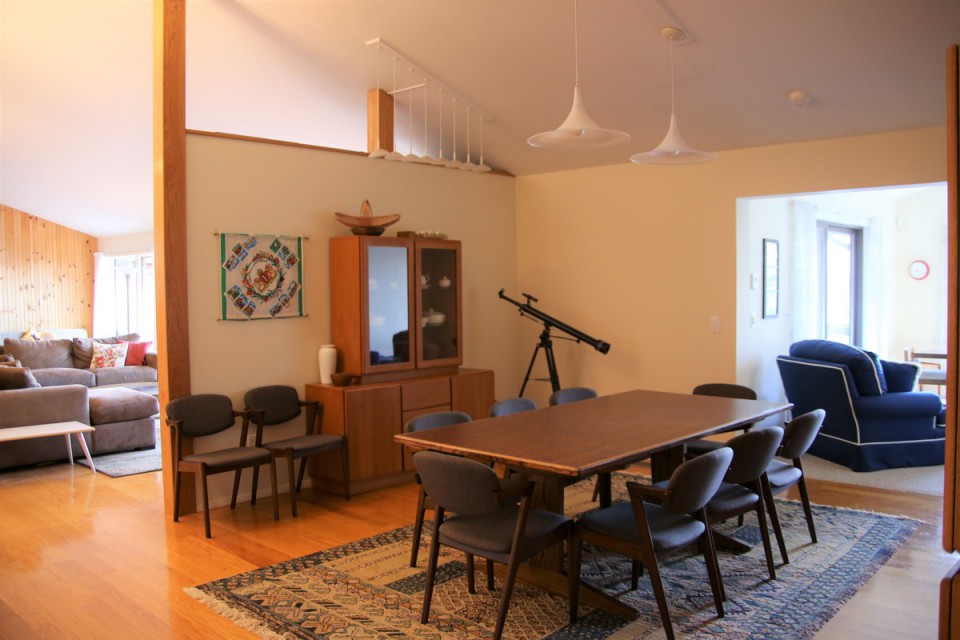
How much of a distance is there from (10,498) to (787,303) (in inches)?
239

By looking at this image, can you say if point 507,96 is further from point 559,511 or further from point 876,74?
point 559,511

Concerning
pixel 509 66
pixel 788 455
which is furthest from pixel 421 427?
pixel 509 66

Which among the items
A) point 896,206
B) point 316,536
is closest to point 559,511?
point 316,536

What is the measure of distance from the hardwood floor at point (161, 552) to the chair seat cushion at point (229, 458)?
362mm

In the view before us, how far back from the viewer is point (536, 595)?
125 inches

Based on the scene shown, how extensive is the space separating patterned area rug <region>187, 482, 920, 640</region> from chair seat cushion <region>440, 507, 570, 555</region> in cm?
38

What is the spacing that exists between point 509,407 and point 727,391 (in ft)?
4.61

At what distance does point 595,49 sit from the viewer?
443 cm

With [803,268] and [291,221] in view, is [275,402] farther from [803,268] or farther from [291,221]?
[803,268]

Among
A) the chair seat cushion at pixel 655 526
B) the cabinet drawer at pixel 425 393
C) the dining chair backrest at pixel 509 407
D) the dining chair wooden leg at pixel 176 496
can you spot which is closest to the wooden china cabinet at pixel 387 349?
the cabinet drawer at pixel 425 393

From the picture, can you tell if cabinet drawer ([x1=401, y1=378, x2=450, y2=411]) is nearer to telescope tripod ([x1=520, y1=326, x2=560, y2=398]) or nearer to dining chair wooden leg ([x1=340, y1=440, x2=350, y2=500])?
dining chair wooden leg ([x1=340, y1=440, x2=350, y2=500])

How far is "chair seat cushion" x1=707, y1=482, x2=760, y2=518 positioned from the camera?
3155mm

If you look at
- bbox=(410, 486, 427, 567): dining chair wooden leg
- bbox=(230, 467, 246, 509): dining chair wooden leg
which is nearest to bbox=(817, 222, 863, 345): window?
bbox=(410, 486, 427, 567): dining chair wooden leg

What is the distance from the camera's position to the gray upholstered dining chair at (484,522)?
263cm
